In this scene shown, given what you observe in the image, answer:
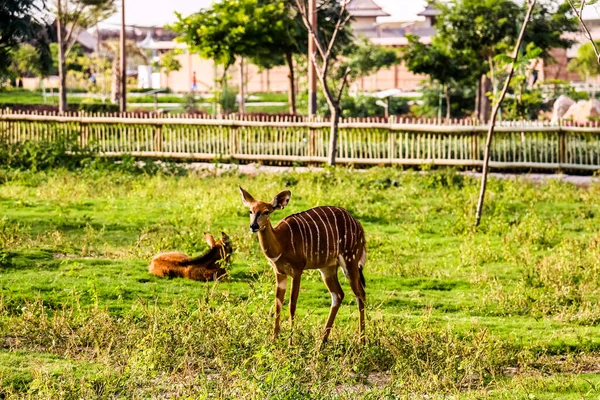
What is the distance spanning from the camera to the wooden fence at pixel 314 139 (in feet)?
75.4

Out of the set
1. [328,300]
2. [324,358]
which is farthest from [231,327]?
[328,300]

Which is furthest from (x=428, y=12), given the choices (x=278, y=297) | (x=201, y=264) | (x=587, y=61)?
(x=278, y=297)

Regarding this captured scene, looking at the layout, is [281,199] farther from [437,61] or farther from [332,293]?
[437,61]

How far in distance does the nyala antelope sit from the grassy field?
14 cm

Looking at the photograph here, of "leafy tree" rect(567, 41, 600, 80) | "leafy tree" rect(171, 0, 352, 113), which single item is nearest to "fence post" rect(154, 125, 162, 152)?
"leafy tree" rect(171, 0, 352, 113)

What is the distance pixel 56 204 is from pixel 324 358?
9.43 metres

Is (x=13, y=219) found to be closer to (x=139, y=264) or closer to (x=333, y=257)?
(x=139, y=264)

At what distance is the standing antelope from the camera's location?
851 centimetres

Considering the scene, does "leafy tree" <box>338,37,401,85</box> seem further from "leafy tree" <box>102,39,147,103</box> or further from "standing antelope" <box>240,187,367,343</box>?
"standing antelope" <box>240,187,367,343</box>

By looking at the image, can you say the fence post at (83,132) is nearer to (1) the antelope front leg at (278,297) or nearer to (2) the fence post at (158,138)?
(2) the fence post at (158,138)

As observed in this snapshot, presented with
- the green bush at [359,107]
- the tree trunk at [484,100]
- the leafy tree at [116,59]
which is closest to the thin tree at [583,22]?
the tree trunk at [484,100]

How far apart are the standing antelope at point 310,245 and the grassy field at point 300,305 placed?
307mm

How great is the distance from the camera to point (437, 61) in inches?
1432

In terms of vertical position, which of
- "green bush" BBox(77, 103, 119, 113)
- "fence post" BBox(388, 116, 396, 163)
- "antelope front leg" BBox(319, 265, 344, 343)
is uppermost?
"green bush" BBox(77, 103, 119, 113)
